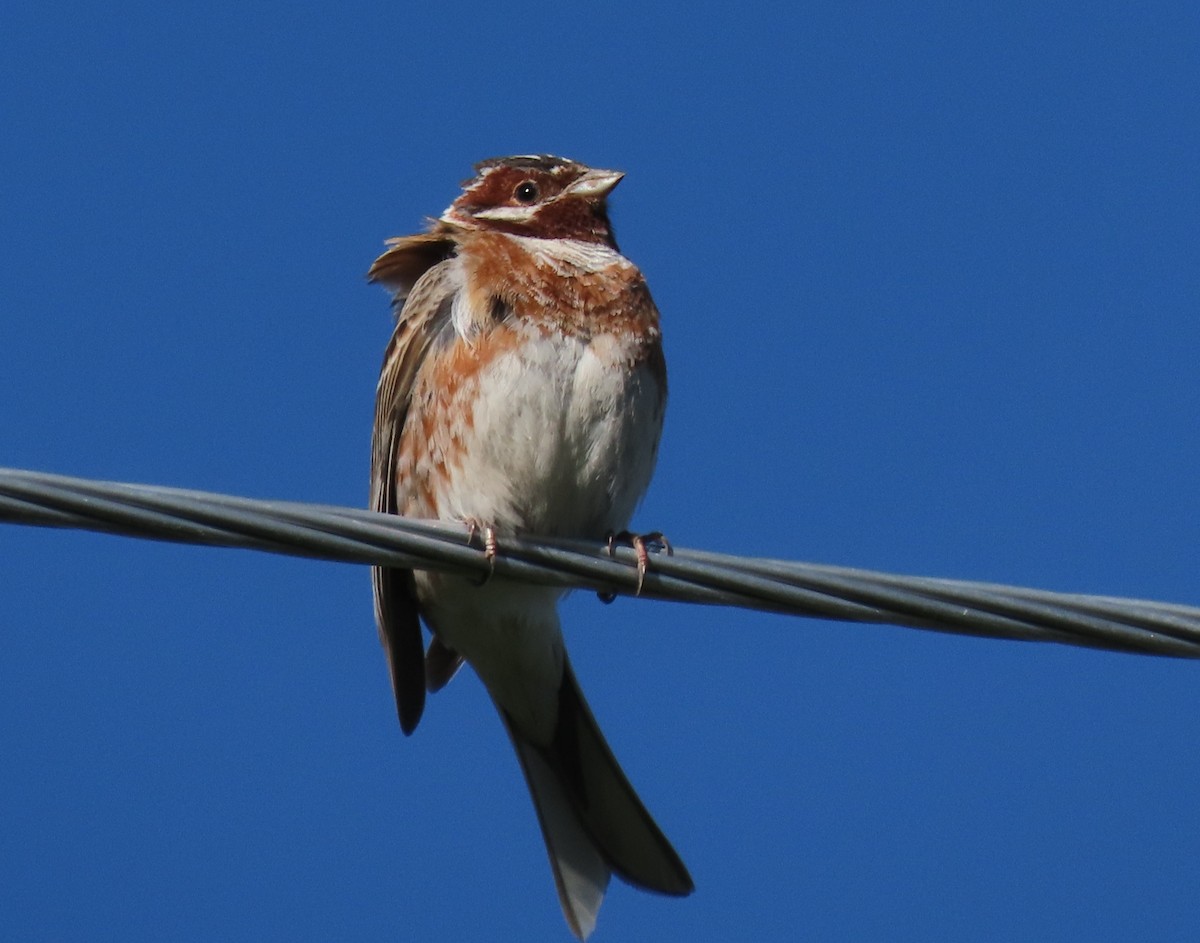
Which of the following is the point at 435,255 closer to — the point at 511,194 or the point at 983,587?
the point at 511,194

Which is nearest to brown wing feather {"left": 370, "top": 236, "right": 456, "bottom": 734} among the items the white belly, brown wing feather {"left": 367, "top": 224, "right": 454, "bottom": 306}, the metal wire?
brown wing feather {"left": 367, "top": 224, "right": 454, "bottom": 306}

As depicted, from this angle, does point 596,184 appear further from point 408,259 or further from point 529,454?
point 529,454

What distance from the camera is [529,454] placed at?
Answer: 5.96 metres

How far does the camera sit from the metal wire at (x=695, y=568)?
3660 millimetres

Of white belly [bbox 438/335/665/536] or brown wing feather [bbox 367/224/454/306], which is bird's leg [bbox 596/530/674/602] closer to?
white belly [bbox 438/335/665/536]

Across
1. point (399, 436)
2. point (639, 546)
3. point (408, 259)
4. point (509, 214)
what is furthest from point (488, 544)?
point (509, 214)

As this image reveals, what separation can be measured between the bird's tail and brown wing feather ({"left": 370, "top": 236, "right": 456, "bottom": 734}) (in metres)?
0.47

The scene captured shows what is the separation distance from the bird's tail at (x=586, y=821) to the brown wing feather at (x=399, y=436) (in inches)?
18.4

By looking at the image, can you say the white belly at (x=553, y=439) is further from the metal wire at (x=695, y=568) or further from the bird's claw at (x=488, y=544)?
the metal wire at (x=695, y=568)

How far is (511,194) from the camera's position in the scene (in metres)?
7.27

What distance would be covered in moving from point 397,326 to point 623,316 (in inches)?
32.0

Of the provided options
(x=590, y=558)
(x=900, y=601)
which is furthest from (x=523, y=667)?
(x=900, y=601)

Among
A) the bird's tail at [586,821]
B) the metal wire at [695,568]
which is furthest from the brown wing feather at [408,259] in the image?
the metal wire at [695,568]

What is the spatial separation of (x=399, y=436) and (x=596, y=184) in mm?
1404
